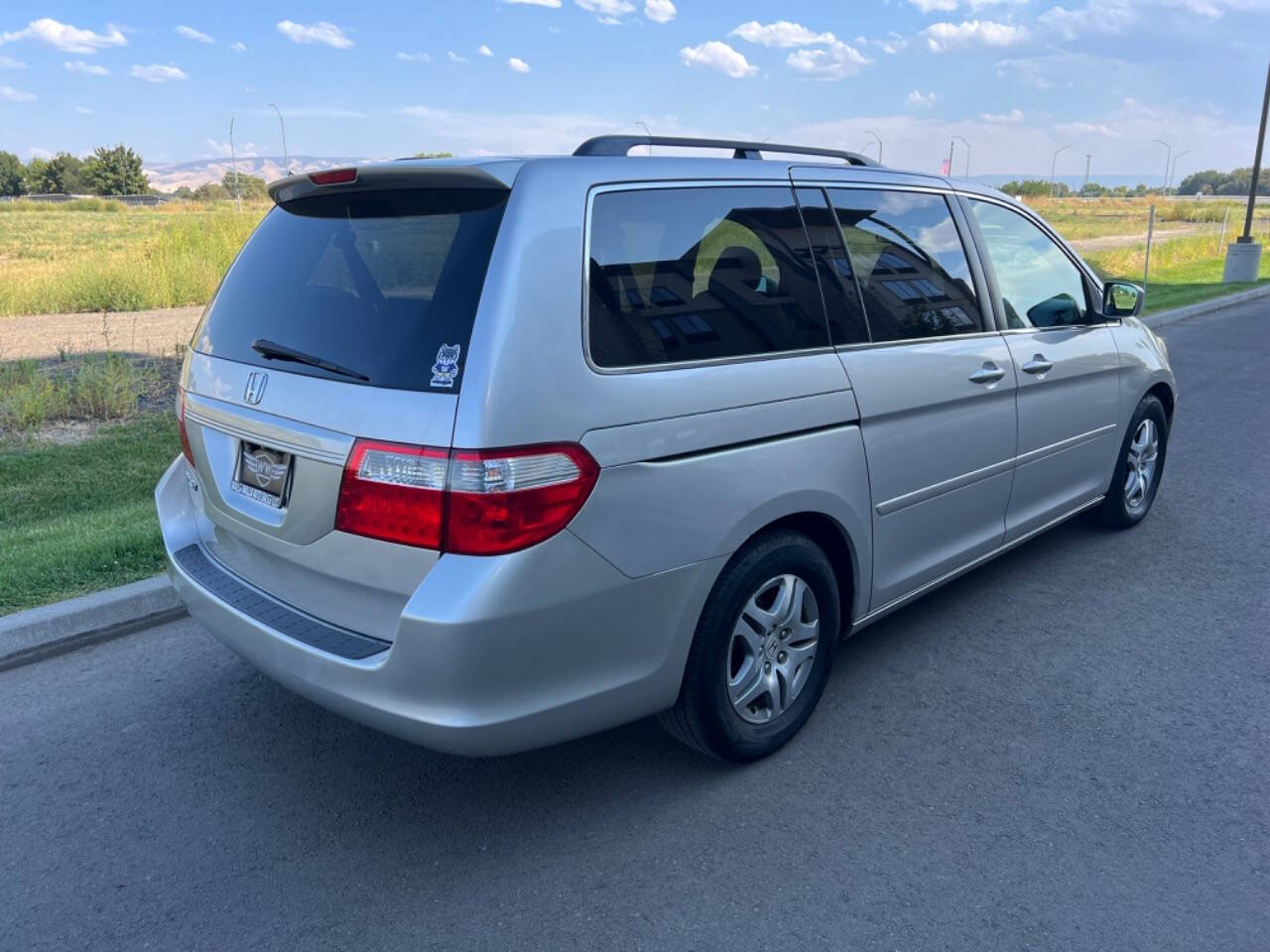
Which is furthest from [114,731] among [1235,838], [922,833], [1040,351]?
[1040,351]

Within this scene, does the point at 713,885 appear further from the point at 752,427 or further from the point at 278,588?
the point at 278,588

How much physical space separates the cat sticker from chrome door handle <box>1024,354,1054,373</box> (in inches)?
108

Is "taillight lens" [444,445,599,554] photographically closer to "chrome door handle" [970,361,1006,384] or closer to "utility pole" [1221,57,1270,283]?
"chrome door handle" [970,361,1006,384]

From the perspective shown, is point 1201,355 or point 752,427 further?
point 1201,355

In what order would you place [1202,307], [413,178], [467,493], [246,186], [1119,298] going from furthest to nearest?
[246,186] → [1202,307] → [1119,298] → [413,178] → [467,493]

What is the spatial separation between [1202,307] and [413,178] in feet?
55.5

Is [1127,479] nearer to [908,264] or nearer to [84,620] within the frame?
[908,264]

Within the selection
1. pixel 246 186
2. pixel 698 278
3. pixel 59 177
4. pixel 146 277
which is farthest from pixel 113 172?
pixel 698 278

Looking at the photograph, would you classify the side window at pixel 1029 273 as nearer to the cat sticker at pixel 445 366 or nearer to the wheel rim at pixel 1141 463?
the wheel rim at pixel 1141 463

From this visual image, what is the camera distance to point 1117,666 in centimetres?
400

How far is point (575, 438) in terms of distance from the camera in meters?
2.57

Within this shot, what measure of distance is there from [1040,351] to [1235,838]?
7.26 feet

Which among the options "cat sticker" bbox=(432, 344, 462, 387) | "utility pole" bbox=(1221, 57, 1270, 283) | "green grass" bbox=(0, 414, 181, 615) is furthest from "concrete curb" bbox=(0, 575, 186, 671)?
"utility pole" bbox=(1221, 57, 1270, 283)

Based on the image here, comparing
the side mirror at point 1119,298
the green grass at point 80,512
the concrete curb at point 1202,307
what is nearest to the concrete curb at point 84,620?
the green grass at point 80,512
